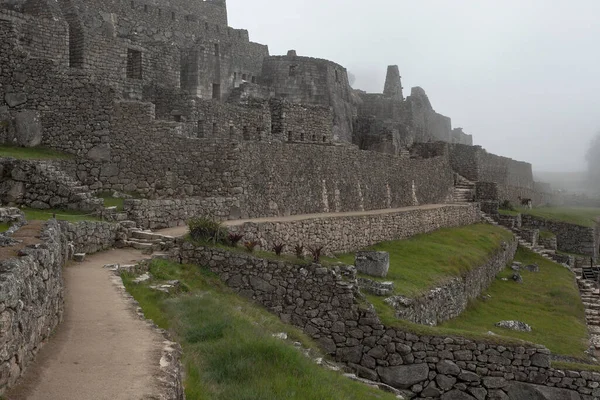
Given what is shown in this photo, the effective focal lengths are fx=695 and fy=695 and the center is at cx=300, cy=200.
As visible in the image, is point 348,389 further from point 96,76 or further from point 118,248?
point 96,76

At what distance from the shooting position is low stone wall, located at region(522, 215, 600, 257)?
52531 millimetres

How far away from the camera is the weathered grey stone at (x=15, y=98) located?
2409 cm

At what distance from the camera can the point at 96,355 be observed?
31.1ft

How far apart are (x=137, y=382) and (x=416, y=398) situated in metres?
11.4

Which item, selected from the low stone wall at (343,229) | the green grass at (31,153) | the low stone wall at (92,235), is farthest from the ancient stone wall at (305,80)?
the low stone wall at (92,235)

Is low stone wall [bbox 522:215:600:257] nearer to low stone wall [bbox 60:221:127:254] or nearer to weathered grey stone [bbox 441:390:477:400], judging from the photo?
weathered grey stone [bbox 441:390:477:400]

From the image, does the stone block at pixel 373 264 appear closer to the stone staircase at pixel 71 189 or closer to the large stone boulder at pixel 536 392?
the large stone boulder at pixel 536 392

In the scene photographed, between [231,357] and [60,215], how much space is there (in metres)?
8.55

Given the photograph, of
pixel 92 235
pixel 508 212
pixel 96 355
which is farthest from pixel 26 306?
pixel 508 212

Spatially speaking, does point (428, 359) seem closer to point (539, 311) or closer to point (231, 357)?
point (231, 357)

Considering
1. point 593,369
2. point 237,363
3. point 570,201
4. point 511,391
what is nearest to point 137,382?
point 237,363

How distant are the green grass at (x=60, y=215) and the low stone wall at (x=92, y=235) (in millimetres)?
605

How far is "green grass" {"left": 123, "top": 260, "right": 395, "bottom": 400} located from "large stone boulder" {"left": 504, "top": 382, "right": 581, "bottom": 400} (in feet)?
12.9

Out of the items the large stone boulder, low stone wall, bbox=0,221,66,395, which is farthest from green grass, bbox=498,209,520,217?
low stone wall, bbox=0,221,66,395
